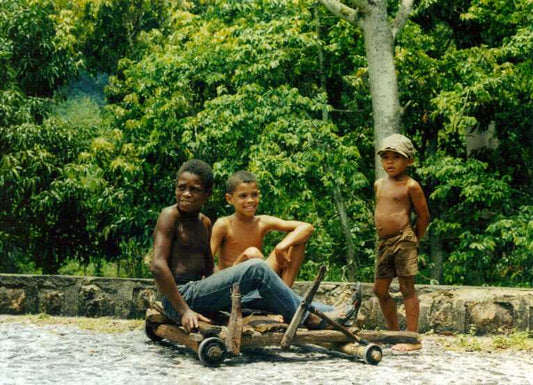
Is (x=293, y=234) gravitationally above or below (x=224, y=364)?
above

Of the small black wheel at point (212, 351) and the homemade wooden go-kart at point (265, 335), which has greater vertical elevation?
the homemade wooden go-kart at point (265, 335)

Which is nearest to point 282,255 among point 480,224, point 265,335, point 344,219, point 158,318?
point 265,335

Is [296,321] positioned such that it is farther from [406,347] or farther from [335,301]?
[335,301]

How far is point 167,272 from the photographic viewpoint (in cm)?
474

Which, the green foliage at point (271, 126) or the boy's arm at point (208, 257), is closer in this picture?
the boy's arm at point (208, 257)

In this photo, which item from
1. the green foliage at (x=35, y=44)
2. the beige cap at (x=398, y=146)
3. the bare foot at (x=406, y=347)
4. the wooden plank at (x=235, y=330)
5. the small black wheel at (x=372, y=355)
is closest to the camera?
the wooden plank at (x=235, y=330)

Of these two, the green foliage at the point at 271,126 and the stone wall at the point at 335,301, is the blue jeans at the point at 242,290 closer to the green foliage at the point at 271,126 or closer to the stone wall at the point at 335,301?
the stone wall at the point at 335,301

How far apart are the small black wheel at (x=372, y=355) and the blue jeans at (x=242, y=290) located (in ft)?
1.67

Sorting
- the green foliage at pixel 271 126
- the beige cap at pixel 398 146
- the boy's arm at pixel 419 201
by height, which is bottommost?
the boy's arm at pixel 419 201

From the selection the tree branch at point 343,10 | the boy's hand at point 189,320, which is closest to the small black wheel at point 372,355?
the boy's hand at point 189,320

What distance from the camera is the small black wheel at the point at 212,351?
4.46 m

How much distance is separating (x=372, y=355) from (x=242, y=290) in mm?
849

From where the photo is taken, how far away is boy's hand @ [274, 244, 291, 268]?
532 centimetres

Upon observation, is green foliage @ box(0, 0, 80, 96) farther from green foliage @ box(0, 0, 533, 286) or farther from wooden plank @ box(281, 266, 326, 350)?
wooden plank @ box(281, 266, 326, 350)
